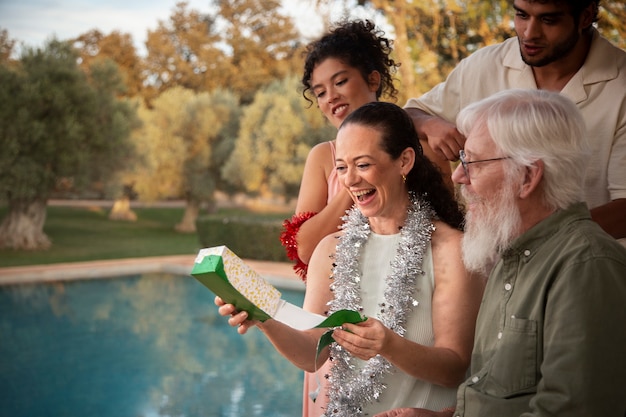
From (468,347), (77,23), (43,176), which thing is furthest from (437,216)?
(77,23)

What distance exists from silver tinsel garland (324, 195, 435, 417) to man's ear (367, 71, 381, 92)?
661 mm

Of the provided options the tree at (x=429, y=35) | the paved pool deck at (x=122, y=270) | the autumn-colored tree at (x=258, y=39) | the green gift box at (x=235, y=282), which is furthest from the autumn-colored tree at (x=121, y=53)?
the green gift box at (x=235, y=282)

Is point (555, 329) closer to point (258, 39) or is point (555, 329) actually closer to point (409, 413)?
point (409, 413)

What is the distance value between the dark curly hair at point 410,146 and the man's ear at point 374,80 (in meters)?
0.57

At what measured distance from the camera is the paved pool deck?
512 inches

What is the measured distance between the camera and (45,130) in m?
12.8

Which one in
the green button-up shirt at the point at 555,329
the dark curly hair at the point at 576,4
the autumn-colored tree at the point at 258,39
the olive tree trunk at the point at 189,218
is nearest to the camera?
the green button-up shirt at the point at 555,329

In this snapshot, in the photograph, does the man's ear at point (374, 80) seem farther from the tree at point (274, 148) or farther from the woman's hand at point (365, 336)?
the tree at point (274, 148)

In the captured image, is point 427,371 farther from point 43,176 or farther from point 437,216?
point 43,176

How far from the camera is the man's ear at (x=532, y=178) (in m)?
1.46

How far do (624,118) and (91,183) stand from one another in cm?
1271

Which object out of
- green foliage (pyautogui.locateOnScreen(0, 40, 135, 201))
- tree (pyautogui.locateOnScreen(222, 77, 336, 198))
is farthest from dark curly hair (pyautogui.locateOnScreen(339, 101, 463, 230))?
tree (pyautogui.locateOnScreen(222, 77, 336, 198))

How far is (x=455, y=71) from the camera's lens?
91.5 inches

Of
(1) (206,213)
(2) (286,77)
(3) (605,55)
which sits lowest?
(1) (206,213)
